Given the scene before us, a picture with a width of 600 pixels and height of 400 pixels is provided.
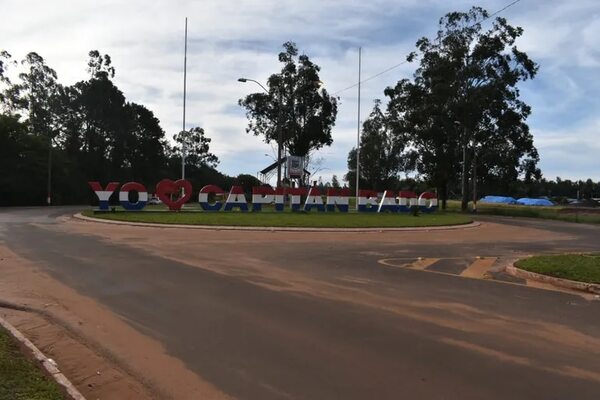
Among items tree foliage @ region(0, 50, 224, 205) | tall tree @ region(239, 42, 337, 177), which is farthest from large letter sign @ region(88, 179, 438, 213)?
tree foliage @ region(0, 50, 224, 205)

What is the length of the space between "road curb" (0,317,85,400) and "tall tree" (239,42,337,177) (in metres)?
58.6

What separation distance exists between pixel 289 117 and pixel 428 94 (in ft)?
52.0

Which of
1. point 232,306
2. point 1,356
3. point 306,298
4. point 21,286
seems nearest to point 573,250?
point 306,298

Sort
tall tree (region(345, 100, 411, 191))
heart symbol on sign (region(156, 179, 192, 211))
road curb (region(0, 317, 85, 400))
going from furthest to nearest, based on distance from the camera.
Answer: tall tree (region(345, 100, 411, 191)), heart symbol on sign (region(156, 179, 192, 211)), road curb (region(0, 317, 85, 400))

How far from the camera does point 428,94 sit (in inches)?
2411

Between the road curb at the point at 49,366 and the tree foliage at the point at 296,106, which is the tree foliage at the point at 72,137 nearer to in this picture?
the tree foliage at the point at 296,106

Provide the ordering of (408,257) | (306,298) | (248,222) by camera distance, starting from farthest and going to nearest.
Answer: (248,222) → (408,257) → (306,298)

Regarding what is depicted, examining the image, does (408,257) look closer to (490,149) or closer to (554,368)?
(554,368)

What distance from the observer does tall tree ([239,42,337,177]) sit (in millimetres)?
65250

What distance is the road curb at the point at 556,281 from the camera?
36.8ft

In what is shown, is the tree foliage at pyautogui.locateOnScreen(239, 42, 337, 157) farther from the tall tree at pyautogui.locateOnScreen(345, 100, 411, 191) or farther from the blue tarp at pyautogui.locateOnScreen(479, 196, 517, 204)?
the blue tarp at pyautogui.locateOnScreen(479, 196, 517, 204)

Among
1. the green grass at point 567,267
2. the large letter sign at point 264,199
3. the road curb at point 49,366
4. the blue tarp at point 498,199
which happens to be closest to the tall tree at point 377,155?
the blue tarp at point 498,199

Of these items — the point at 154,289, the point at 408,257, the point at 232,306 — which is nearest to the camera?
the point at 232,306

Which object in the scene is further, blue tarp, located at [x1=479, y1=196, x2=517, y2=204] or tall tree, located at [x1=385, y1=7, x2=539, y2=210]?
blue tarp, located at [x1=479, y1=196, x2=517, y2=204]
